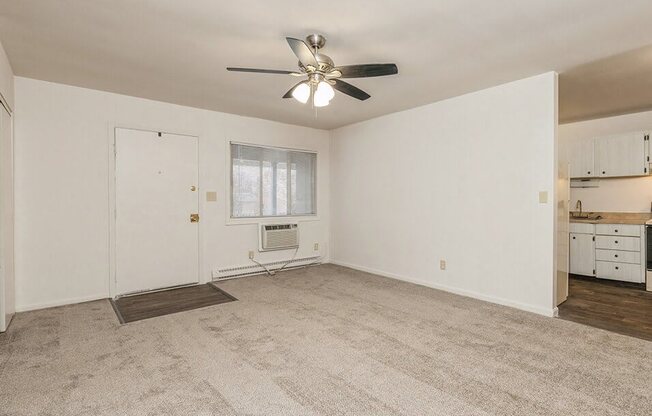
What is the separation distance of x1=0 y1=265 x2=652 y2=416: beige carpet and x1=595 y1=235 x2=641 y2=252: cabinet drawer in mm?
2480

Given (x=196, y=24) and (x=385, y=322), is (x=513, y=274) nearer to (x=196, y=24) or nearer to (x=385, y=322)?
(x=385, y=322)

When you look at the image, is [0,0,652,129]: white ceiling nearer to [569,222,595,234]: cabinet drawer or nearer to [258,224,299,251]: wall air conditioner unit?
[258,224,299,251]: wall air conditioner unit

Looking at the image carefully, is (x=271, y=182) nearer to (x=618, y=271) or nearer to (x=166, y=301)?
(x=166, y=301)

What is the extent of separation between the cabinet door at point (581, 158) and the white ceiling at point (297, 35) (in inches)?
104

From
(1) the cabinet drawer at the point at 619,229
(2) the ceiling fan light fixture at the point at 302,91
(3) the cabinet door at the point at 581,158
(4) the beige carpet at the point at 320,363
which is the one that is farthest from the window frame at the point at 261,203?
(1) the cabinet drawer at the point at 619,229

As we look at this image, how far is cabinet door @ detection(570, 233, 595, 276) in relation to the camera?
4.91 m

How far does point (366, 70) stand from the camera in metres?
2.48

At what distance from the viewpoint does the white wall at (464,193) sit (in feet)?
11.2

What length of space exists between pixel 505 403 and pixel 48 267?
4.34 metres

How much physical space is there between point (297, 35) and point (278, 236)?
3295mm

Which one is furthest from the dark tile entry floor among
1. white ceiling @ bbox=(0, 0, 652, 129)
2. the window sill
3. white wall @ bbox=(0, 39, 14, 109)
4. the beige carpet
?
white ceiling @ bbox=(0, 0, 652, 129)

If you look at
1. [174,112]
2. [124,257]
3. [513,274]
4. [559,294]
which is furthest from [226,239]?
[559,294]

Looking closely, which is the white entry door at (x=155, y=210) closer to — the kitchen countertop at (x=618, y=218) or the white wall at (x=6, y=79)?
the white wall at (x=6, y=79)

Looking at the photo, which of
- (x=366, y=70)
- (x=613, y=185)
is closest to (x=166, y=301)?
(x=366, y=70)
